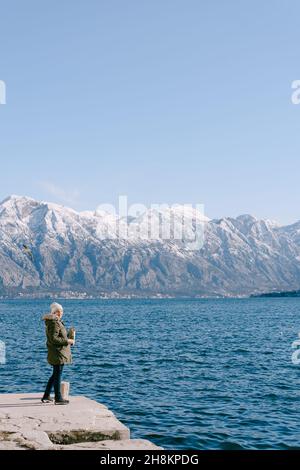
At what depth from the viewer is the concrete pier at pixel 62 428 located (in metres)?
14.2

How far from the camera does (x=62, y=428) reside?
15.9 m

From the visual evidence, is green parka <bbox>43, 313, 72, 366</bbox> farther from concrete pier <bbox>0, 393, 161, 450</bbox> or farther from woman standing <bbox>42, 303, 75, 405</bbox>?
concrete pier <bbox>0, 393, 161, 450</bbox>

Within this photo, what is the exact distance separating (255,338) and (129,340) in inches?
661

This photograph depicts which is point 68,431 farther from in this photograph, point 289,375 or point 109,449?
point 289,375

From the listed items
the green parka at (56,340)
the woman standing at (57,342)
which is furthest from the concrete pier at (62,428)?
the green parka at (56,340)

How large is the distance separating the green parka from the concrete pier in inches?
65.6

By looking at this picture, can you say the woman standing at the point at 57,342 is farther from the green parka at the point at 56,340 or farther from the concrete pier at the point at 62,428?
the concrete pier at the point at 62,428

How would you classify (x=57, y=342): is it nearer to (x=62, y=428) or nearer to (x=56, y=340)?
(x=56, y=340)

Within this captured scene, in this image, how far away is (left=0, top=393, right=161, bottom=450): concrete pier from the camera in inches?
561

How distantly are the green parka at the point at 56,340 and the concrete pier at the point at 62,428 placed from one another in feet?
5.47

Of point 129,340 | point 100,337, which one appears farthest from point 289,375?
point 100,337

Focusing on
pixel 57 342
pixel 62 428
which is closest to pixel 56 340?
pixel 57 342

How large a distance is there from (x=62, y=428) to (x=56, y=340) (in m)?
3.40

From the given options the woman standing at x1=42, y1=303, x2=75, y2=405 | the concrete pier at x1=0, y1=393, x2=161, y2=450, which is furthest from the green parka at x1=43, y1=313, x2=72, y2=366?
the concrete pier at x1=0, y1=393, x2=161, y2=450
